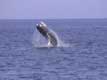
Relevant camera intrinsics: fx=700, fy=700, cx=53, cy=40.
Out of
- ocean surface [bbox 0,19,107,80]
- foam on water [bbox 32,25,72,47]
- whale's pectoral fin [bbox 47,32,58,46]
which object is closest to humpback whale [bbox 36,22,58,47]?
whale's pectoral fin [bbox 47,32,58,46]

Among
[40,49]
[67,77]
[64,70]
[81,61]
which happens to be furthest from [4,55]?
[67,77]

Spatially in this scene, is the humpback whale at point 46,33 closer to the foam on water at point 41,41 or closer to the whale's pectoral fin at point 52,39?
the whale's pectoral fin at point 52,39

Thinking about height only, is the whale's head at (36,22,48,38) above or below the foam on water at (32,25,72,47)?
above

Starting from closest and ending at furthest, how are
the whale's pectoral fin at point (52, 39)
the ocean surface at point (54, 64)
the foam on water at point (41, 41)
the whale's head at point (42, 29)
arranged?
the ocean surface at point (54, 64)
the whale's head at point (42, 29)
the whale's pectoral fin at point (52, 39)
the foam on water at point (41, 41)

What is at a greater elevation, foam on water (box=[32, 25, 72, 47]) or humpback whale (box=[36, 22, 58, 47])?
humpback whale (box=[36, 22, 58, 47])

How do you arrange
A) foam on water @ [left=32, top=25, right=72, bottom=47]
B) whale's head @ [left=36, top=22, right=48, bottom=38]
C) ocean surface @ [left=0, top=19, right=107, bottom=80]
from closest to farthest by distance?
1. ocean surface @ [left=0, top=19, right=107, bottom=80]
2. whale's head @ [left=36, top=22, right=48, bottom=38]
3. foam on water @ [left=32, top=25, right=72, bottom=47]

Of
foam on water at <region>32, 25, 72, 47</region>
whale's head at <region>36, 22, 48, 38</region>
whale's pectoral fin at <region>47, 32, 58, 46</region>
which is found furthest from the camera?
foam on water at <region>32, 25, 72, 47</region>

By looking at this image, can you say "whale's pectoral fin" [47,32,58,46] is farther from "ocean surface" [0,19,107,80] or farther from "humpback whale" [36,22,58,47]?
"ocean surface" [0,19,107,80]

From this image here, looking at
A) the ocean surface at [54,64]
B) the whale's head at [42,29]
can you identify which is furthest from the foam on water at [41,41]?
the whale's head at [42,29]

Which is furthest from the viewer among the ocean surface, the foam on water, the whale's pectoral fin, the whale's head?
the foam on water

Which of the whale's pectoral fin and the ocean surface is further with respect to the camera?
the whale's pectoral fin

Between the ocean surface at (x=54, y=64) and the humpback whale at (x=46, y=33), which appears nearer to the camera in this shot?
the ocean surface at (x=54, y=64)

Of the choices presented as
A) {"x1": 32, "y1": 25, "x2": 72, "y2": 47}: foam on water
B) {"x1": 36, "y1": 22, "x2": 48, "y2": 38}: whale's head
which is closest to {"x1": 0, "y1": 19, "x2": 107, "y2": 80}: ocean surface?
{"x1": 32, "y1": 25, "x2": 72, "y2": 47}: foam on water

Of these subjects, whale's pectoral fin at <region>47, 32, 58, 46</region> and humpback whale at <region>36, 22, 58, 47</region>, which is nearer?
humpback whale at <region>36, 22, 58, 47</region>
